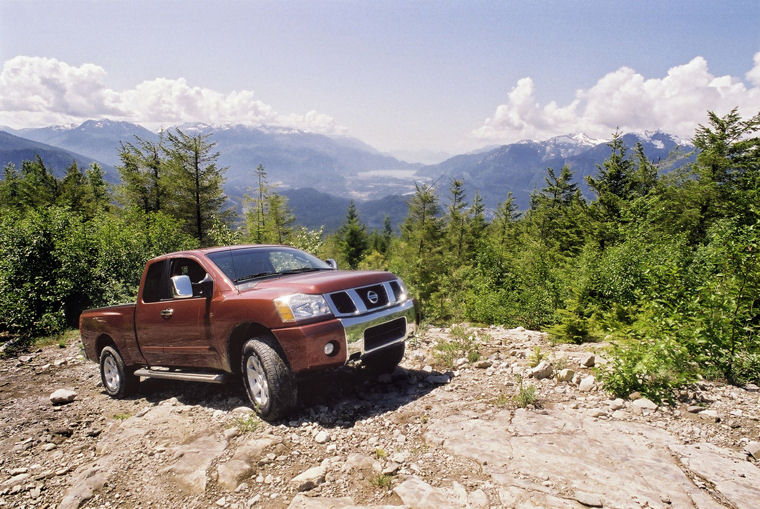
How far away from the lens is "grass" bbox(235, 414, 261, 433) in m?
4.61

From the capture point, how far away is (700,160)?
19.5 meters

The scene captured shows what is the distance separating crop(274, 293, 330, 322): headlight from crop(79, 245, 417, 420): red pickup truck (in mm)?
11

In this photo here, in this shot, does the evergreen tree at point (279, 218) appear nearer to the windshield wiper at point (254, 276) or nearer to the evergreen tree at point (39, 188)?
the evergreen tree at point (39, 188)

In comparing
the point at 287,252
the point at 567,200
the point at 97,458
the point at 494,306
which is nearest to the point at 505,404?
the point at 287,252

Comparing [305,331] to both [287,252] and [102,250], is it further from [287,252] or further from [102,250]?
[102,250]

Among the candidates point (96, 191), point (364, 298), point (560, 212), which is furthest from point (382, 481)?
point (96, 191)

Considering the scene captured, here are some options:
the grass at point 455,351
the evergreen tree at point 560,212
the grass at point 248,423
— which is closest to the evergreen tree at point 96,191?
the evergreen tree at point 560,212

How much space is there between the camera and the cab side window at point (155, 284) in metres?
6.08

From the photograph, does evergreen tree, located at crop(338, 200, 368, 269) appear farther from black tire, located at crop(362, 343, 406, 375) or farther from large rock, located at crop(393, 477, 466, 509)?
large rock, located at crop(393, 477, 466, 509)

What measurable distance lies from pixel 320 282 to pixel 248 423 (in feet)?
6.05

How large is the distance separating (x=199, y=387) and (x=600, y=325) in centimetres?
762

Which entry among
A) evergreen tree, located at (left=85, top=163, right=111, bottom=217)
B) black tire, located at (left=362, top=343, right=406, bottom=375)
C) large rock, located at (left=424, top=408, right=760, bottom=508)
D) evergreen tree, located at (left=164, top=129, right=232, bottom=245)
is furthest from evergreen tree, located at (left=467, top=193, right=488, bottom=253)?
evergreen tree, located at (left=85, top=163, right=111, bottom=217)

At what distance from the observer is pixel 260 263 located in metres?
5.78

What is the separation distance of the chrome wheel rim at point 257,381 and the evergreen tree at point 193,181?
2726 cm
